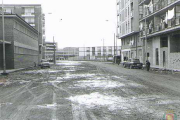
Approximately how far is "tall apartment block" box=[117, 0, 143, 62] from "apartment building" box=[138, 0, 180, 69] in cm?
358

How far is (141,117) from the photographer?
6055 millimetres

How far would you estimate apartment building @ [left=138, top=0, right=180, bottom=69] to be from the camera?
27609mm

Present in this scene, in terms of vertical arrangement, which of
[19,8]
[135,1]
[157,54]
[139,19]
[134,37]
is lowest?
[157,54]

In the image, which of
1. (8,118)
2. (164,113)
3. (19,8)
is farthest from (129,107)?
(19,8)

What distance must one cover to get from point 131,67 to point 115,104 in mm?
26672

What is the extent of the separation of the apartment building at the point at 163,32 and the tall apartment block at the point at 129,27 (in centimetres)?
358

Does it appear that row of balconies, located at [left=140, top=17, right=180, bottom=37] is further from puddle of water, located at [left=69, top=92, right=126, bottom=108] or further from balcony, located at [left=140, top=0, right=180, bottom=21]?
puddle of water, located at [left=69, top=92, right=126, bottom=108]

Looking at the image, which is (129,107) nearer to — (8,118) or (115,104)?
(115,104)

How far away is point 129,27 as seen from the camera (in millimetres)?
48688

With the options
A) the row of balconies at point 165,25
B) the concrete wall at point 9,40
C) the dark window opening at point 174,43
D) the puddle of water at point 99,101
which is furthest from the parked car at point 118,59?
the puddle of water at point 99,101

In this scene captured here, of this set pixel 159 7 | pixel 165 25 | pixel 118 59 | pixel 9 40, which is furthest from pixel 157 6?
pixel 9 40

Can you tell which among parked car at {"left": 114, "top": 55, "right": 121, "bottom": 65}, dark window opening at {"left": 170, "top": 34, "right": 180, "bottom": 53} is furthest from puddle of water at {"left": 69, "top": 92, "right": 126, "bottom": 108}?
→ parked car at {"left": 114, "top": 55, "right": 121, "bottom": 65}

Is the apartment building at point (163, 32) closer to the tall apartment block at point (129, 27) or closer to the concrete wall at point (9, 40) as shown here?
the tall apartment block at point (129, 27)

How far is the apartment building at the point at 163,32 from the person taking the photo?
2761 cm
